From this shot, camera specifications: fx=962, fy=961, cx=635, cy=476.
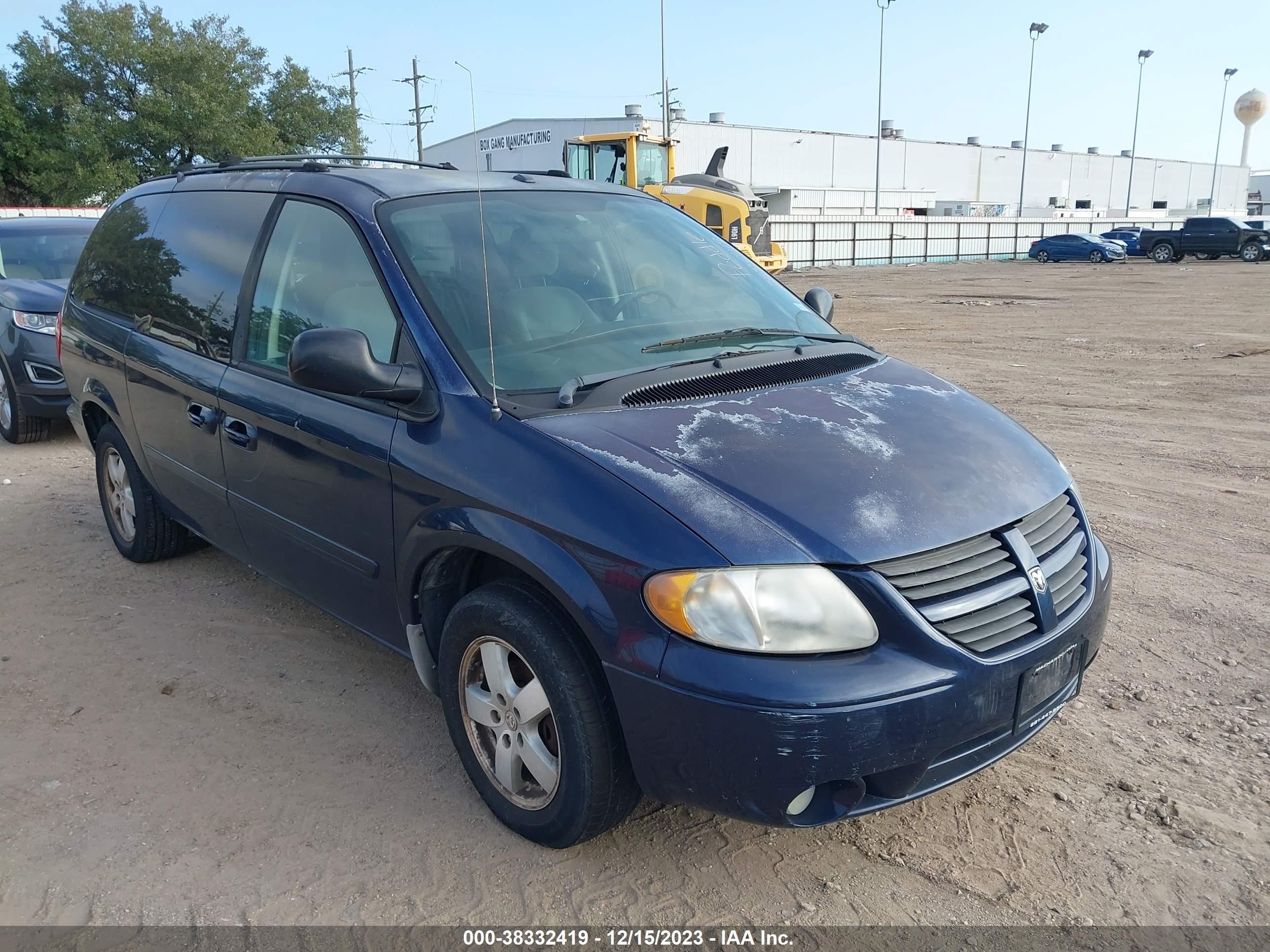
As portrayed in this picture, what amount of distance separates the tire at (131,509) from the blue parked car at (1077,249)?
42215 mm

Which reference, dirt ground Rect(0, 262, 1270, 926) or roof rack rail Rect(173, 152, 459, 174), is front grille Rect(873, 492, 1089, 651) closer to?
dirt ground Rect(0, 262, 1270, 926)

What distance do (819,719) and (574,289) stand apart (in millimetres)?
1795

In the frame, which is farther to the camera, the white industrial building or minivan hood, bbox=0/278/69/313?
the white industrial building

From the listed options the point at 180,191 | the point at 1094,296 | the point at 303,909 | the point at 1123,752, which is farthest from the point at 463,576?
the point at 1094,296

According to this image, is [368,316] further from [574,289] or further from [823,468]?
[823,468]

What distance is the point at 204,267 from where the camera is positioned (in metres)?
4.05

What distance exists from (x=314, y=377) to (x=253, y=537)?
1225mm

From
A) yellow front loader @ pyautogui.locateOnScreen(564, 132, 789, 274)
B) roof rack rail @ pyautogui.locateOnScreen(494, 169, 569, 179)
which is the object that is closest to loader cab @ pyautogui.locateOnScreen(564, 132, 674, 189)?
yellow front loader @ pyautogui.locateOnScreen(564, 132, 789, 274)

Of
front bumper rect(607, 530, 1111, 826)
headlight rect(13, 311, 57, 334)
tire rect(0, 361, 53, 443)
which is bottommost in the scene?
tire rect(0, 361, 53, 443)

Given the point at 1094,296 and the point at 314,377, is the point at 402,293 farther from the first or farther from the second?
the point at 1094,296

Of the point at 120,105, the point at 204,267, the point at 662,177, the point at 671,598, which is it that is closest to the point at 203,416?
the point at 204,267

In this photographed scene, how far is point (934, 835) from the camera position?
2795 millimetres

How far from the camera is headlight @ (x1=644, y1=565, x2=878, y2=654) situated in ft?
7.28

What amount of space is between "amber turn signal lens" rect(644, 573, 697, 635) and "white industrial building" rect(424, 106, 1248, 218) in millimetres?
33196
